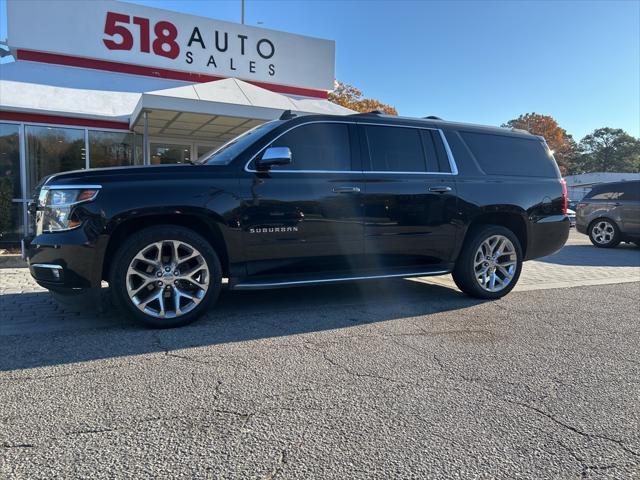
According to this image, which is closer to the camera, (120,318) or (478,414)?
(478,414)

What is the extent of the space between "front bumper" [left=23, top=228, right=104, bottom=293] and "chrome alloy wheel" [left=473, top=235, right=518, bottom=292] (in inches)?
158

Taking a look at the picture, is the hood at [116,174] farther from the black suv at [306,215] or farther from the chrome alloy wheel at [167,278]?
the chrome alloy wheel at [167,278]

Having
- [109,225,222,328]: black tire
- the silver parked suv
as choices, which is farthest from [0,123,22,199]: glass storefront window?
the silver parked suv

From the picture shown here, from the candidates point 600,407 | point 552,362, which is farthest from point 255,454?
point 552,362

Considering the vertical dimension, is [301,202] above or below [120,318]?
above

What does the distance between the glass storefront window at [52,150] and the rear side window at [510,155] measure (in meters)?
9.13

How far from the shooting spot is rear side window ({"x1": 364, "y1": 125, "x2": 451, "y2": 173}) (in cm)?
518

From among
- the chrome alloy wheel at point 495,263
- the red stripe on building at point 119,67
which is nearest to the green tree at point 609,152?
the red stripe on building at point 119,67

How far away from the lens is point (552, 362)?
3.78 metres

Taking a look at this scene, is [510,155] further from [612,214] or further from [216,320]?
[612,214]

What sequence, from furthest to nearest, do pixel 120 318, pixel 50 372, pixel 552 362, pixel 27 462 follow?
pixel 120 318 < pixel 552 362 < pixel 50 372 < pixel 27 462

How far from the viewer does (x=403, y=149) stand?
5.36 m

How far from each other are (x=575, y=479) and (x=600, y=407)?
95 cm

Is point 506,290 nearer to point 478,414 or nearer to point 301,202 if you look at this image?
point 301,202
